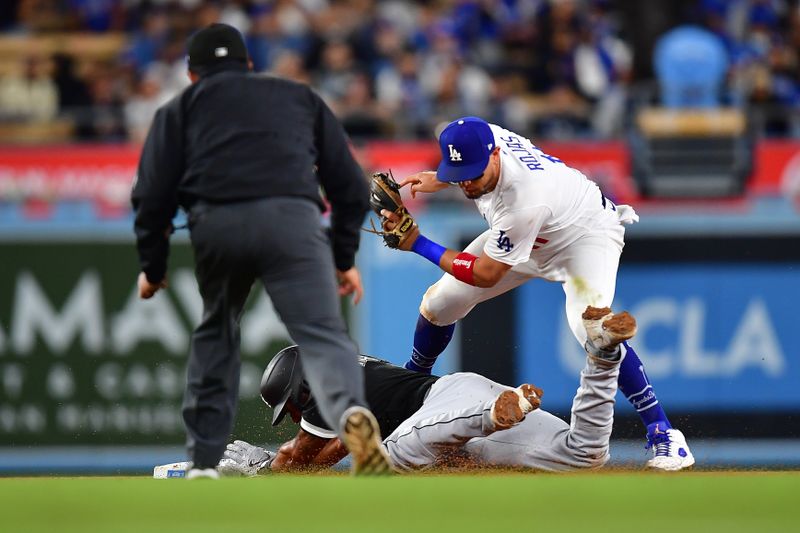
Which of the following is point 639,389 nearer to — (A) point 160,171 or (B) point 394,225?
(B) point 394,225

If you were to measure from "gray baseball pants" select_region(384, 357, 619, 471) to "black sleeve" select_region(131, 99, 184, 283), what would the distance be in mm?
1754

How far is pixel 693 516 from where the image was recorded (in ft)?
15.3

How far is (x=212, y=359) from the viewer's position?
20.2 feet

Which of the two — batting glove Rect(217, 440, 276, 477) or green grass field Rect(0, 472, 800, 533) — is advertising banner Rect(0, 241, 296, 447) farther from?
green grass field Rect(0, 472, 800, 533)

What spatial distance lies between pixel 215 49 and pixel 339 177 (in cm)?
80

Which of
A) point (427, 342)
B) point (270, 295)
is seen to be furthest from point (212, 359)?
point (427, 342)

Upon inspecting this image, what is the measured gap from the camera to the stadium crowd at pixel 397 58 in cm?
1606

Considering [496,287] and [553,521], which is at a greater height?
[496,287]

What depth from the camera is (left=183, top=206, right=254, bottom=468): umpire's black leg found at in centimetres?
613

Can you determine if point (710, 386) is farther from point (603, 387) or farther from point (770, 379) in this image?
point (603, 387)

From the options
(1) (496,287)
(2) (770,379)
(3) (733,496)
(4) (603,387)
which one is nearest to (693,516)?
(3) (733,496)

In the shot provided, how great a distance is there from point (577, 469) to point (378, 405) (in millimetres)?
1108

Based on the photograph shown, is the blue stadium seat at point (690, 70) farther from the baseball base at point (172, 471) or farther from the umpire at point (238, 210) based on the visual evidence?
the umpire at point (238, 210)

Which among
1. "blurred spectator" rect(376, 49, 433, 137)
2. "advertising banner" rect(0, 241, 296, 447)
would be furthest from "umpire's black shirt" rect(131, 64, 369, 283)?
"blurred spectator" rect(376, 49, 433, 137)
